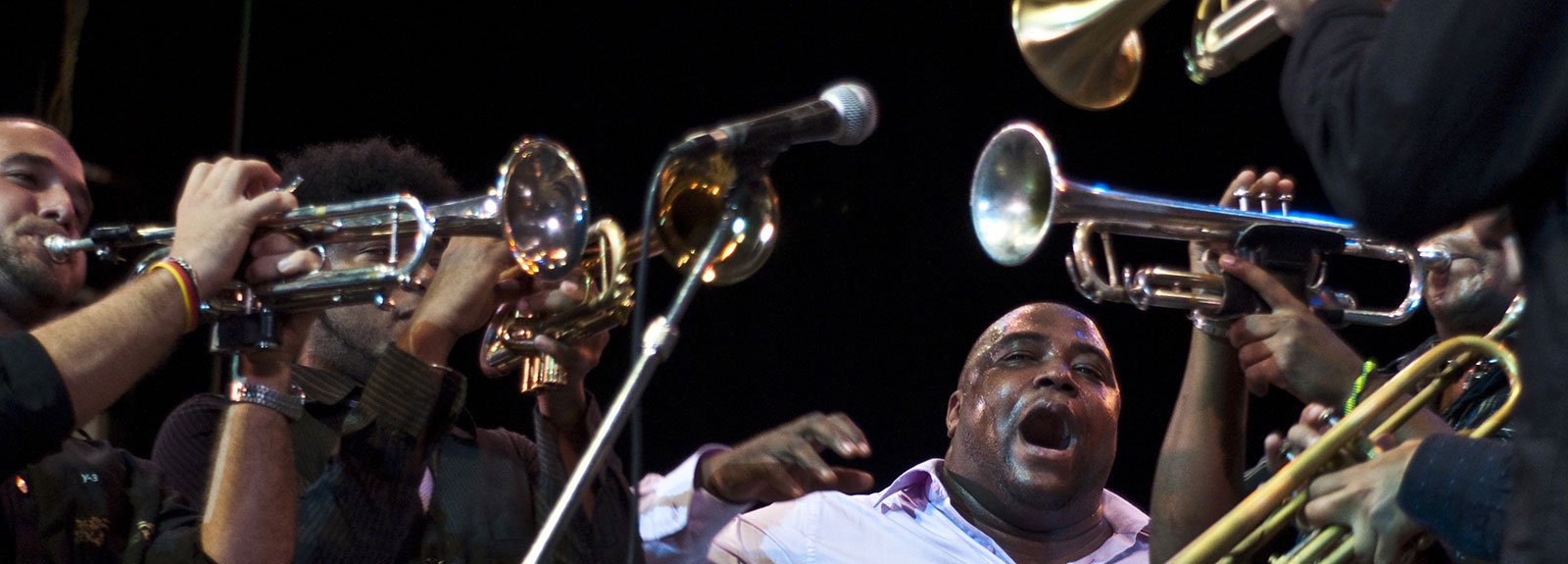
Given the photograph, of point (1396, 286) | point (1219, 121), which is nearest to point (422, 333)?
point (1219, 121)

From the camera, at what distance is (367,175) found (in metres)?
4.32

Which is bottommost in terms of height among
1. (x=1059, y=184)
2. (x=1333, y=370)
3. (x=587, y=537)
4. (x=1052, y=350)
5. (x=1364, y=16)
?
(x=587, y=537)

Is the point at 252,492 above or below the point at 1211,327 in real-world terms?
below

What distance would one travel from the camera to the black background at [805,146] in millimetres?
5168

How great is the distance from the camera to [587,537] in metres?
3.07

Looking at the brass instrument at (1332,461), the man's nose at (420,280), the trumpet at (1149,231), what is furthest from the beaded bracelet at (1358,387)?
the man's nose at (420,280)

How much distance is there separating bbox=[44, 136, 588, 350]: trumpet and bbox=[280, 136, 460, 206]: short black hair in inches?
49.9

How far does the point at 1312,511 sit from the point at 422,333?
1.57 meters

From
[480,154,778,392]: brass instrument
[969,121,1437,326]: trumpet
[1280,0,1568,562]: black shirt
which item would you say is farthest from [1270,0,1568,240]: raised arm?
[969,121,1437,326]: trumpet

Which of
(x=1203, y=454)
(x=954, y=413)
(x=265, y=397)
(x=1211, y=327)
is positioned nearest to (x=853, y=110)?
(x=1211, y=327)

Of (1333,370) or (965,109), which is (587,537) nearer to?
(1333,370)

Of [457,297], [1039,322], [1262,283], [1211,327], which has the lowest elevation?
[1039,322]

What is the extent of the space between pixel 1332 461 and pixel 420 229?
158 centimetres

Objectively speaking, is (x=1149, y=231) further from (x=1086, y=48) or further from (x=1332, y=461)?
(x=1332, y=461)
